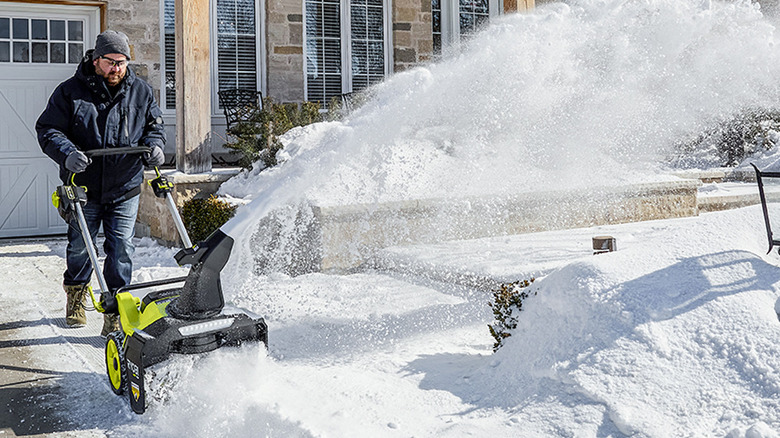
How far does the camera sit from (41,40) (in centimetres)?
880

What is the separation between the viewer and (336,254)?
646 cm

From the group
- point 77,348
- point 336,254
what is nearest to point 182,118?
point 336,254

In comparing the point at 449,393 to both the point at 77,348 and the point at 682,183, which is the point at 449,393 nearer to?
the point at 77,348

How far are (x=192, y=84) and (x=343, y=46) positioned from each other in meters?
3.95

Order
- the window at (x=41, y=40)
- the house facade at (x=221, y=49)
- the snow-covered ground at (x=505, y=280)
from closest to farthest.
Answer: the snow-covered ground at (x=505, y=280) → the window at (x=41, y=40) → the house facade at (x=221, y=49)

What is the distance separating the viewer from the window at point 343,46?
10.8 m

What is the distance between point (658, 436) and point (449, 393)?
94 centimetres

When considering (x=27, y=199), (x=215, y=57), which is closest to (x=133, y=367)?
(x=27, y=199)

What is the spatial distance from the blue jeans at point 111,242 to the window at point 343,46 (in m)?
6.44

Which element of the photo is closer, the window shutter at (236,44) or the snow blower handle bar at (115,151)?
the snow blower handle bar at (115,151)

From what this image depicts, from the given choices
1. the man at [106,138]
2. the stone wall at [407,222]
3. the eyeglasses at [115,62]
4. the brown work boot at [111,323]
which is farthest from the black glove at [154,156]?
the stone wall at [407,222]

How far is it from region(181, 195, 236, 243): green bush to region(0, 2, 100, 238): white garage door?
8.73 ft

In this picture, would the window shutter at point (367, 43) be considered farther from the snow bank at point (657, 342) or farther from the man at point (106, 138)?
the snow bank at point (657, 342)

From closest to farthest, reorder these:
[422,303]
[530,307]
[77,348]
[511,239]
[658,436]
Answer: [658,436] < [530,307] < [77,348] < [422,303] < [511,239]
